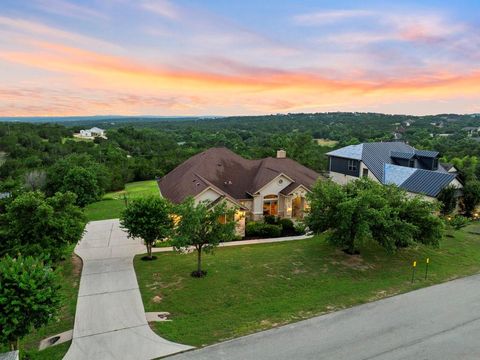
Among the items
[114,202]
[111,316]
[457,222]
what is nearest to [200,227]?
[111,316]

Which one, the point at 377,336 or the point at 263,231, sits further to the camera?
the point at 263,231

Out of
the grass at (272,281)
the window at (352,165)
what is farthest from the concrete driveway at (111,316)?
the window at (352,165)

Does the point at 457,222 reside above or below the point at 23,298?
below

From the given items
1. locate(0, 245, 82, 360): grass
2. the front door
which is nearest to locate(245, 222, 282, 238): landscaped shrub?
the front door

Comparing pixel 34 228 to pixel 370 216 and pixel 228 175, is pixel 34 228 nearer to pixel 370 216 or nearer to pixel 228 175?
pixel 228 175

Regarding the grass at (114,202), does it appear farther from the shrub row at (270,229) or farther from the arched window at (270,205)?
the arched window at (270,205)

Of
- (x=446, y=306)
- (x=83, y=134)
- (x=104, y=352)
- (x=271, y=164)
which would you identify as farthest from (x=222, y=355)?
(x=83, y=134)
